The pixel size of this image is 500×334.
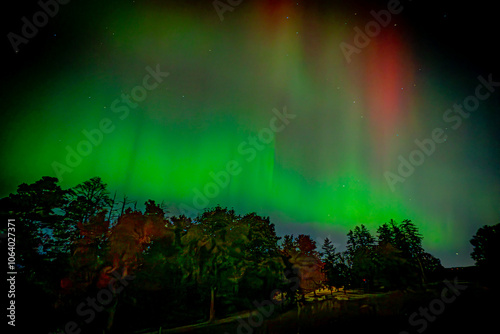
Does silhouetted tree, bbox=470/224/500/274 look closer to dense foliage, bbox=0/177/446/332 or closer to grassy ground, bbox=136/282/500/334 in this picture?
grassy ground, bbox=136/282/500/334

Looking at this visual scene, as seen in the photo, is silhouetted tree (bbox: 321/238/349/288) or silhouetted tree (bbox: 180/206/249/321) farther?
silhouetted tree (bbox: 321/238/349/288)

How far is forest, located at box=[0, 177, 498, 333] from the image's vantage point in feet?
72.1

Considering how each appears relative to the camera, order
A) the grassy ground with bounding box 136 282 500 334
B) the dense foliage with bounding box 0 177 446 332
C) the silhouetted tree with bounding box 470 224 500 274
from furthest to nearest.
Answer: the silhouetted tree with bounding box 470 224 500 274 < the dense foliage with bounding box 0 177 446 332 < the grassy ground with bounding box 136 282 500 334

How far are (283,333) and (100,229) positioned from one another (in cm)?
2030

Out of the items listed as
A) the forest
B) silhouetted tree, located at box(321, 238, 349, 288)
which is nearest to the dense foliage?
the forest

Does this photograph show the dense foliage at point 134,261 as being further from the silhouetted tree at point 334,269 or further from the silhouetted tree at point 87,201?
the silhouetted tree at point 334,269

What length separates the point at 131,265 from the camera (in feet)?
76.5

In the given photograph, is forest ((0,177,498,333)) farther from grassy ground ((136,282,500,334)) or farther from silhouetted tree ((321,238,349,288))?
silhouetted tree ((321,238,349,288))

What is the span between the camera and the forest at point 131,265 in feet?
72.1

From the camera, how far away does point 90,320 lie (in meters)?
22.2

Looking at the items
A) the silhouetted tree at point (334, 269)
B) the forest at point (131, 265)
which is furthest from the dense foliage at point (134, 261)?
the silhouetted tree at point (334, 269)

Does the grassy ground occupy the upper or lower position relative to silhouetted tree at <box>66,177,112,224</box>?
lower

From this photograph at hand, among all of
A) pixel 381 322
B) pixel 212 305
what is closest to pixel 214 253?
pixel 212 305

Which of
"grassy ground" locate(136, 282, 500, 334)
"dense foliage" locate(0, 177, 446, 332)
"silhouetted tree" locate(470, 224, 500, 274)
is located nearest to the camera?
"grassy ground" locate(136, 282, 500, 334)
